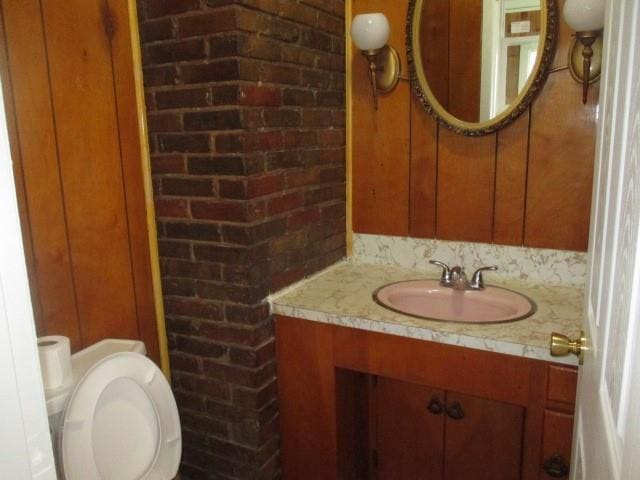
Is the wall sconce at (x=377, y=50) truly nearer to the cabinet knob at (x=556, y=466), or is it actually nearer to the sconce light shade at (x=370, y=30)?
the sconce light shade at (x=370, y=30)

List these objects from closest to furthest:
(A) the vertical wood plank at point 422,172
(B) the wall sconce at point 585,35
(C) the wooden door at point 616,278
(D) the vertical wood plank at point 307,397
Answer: (C) the wooden door at point 616,278
(B) the wall sconce at point 585,35
(D) the vertical wood plank at point 307,397
(A) the vertical wood plank at point 422,172

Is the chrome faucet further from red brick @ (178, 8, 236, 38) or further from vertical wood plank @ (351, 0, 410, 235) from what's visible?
red brick @ (178, 8, 236, 38)

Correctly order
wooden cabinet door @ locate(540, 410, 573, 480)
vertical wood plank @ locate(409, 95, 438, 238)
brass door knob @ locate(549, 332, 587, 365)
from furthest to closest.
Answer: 1. vertical wood plank @ locate(409, 95, 438, 238)
2. wooden cabinet door @ locate(540, 410, 573, 480)
3. brass door knob @ locate(549, 332, 587, 365)

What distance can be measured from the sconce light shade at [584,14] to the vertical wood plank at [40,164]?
54.7 inches

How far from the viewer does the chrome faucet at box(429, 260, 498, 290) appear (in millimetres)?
1652

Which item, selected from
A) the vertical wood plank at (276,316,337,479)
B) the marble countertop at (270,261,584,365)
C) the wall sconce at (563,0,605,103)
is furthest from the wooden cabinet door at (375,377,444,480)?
the wall sconce at (563,0,605,103)

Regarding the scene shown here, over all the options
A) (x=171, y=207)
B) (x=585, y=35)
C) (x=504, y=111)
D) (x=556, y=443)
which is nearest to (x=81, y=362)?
(x=171, y=207)

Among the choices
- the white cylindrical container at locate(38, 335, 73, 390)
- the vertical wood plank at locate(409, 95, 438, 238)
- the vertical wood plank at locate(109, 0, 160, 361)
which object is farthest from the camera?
the vertical wood plank at locate(409, 95, 438, 238)

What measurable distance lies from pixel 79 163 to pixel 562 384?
→ 1375mm

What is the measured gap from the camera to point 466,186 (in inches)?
68.6

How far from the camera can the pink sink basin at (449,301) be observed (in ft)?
5.15

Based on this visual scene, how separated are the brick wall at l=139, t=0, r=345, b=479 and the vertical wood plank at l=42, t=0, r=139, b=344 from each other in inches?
5.4

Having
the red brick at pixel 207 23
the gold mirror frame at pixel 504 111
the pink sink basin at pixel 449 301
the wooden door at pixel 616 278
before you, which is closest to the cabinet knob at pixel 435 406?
the pink sink basin at pixel 449 301

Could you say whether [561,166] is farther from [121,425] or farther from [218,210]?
[121,425]
